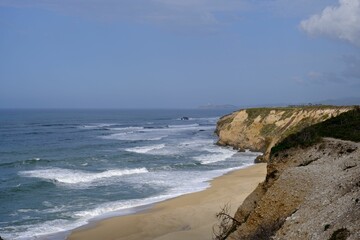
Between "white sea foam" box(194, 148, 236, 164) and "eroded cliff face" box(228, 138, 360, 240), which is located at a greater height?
"eroded cliff face" box(228, 138, 360, 240)

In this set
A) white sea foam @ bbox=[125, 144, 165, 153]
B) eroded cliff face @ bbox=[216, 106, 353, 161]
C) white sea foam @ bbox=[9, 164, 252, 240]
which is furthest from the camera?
white sea foam @ bbox=[125, 144, 165, 153]

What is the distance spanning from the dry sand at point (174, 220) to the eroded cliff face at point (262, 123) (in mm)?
23686

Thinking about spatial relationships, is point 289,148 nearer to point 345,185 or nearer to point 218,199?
point 345,185

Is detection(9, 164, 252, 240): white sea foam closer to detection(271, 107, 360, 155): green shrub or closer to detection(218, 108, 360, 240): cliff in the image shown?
detection(218, 108, 360, 240): cliff

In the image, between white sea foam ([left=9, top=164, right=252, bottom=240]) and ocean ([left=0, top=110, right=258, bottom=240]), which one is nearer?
white sea foam ([left=9, top=164, right=252, bottom=240])

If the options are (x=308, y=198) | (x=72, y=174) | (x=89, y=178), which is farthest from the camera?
(x=72, y=174)

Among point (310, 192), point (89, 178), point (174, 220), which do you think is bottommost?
point (174, 220)

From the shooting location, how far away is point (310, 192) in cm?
1458

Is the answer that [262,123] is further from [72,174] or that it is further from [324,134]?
[324,134]

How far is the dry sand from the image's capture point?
2197cm

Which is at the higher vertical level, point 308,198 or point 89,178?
point 308,198

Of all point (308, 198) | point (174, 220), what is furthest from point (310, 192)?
point (174, 220)

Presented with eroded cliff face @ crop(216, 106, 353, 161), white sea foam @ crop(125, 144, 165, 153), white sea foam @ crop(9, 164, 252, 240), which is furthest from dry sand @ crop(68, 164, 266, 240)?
white sea foam @ crop(125, 144, 165, 153)

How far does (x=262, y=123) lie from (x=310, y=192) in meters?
44.8
